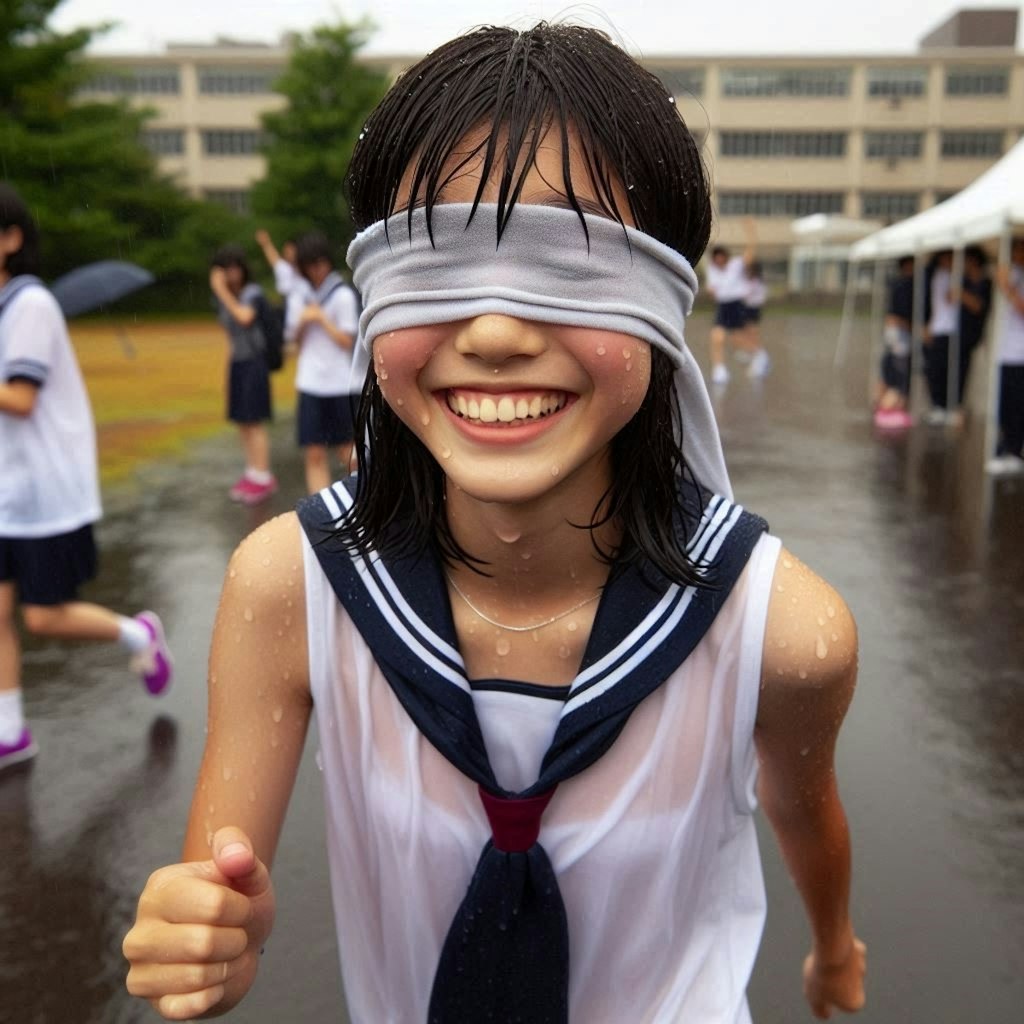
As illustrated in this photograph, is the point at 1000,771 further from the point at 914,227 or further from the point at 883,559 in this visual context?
the point at 914,227

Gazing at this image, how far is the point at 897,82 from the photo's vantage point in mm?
56031

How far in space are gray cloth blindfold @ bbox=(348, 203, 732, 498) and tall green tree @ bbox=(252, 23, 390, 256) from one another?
1422 inches

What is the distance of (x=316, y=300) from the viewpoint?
703 cm

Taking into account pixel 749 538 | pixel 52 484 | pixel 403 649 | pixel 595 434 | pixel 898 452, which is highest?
pixel 595 434

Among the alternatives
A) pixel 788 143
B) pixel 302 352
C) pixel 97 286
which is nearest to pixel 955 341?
pixel 302 352

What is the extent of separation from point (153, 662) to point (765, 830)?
7.67ft

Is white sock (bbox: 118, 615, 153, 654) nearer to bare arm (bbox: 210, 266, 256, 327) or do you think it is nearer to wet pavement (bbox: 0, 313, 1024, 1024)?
wet pavement (bbox: 0, 313, 1024, 1024)

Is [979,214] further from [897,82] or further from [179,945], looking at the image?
[897,82]

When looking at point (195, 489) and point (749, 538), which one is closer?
point (749, 538)

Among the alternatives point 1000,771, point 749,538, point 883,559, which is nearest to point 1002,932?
point 1000,771

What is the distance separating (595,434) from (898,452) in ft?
30.1

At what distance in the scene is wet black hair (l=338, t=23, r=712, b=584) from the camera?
1.22 m

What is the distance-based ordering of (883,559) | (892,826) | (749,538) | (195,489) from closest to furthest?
(749,538) → (892,826) → (883,559) → (195,489)

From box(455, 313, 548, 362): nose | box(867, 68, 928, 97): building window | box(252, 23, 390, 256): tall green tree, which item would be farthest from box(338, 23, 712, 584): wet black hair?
box(867, 68, 928, 97): building window
